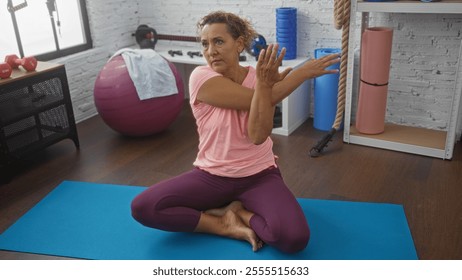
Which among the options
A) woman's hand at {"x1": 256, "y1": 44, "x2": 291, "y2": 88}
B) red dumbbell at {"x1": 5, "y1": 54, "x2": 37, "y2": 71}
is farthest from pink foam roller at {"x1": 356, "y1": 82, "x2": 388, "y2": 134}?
red dumbbell at {"x1": 5, "y1": 54, "x2": 37, "y2": 71}

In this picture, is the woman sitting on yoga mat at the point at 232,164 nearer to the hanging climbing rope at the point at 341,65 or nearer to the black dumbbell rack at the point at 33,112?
the hanging climbing rope at the point at 341,65

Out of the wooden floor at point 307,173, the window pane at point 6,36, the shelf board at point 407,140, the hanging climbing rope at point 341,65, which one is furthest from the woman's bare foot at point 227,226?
the window pane at point 6,36

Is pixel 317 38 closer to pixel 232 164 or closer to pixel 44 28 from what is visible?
pixel 232 164

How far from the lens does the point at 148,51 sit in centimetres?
318

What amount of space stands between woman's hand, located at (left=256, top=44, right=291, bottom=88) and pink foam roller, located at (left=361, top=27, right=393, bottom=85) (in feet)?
4.52

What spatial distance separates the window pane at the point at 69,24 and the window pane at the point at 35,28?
3.4 inches

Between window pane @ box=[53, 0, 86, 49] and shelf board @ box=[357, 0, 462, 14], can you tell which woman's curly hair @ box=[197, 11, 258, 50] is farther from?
window pane @ box=[53, 0, 86, 49]

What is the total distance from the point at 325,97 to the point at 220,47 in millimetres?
1569

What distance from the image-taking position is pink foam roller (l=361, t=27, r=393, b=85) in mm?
2773

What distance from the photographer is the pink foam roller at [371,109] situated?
2.90m

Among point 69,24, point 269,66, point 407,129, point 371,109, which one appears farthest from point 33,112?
point 407,129

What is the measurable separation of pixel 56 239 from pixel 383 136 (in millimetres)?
2071

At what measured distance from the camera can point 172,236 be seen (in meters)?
2.06

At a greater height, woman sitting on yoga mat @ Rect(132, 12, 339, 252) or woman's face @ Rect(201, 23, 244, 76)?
woman's face @ Rect(201, 23, 244, 76)
